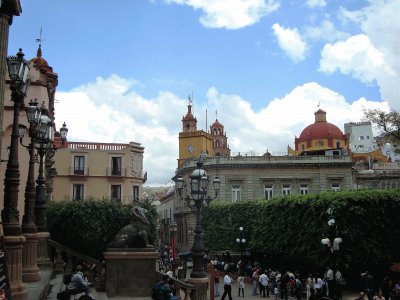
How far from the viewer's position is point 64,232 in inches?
1021

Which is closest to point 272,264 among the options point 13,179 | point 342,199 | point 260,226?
point 260,226

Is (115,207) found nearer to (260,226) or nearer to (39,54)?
(260,226)

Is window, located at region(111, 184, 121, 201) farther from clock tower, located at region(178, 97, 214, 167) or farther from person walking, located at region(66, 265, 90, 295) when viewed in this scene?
person walking, located at region(66, 265, 90, 295)

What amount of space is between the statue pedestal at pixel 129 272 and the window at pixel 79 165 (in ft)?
101

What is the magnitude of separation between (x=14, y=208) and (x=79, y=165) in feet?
113

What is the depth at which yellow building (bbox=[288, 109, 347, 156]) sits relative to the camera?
6019 cm

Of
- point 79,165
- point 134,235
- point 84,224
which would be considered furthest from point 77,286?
point 79,165

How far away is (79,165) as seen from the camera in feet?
144

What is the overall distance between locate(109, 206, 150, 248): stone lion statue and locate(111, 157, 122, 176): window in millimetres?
30015

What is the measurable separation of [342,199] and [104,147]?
85.5 feet

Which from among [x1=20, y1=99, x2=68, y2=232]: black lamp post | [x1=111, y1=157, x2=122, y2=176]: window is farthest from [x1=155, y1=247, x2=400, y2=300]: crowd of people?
[x1=111, y1=157, x2=122, y2=176]: window

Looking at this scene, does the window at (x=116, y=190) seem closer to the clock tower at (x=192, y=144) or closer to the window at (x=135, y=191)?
the window at (x=135, y=191)

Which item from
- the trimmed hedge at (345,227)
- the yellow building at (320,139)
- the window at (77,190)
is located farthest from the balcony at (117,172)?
the yellow building at (320,139)

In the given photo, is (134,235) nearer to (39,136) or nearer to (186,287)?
(186,287)
